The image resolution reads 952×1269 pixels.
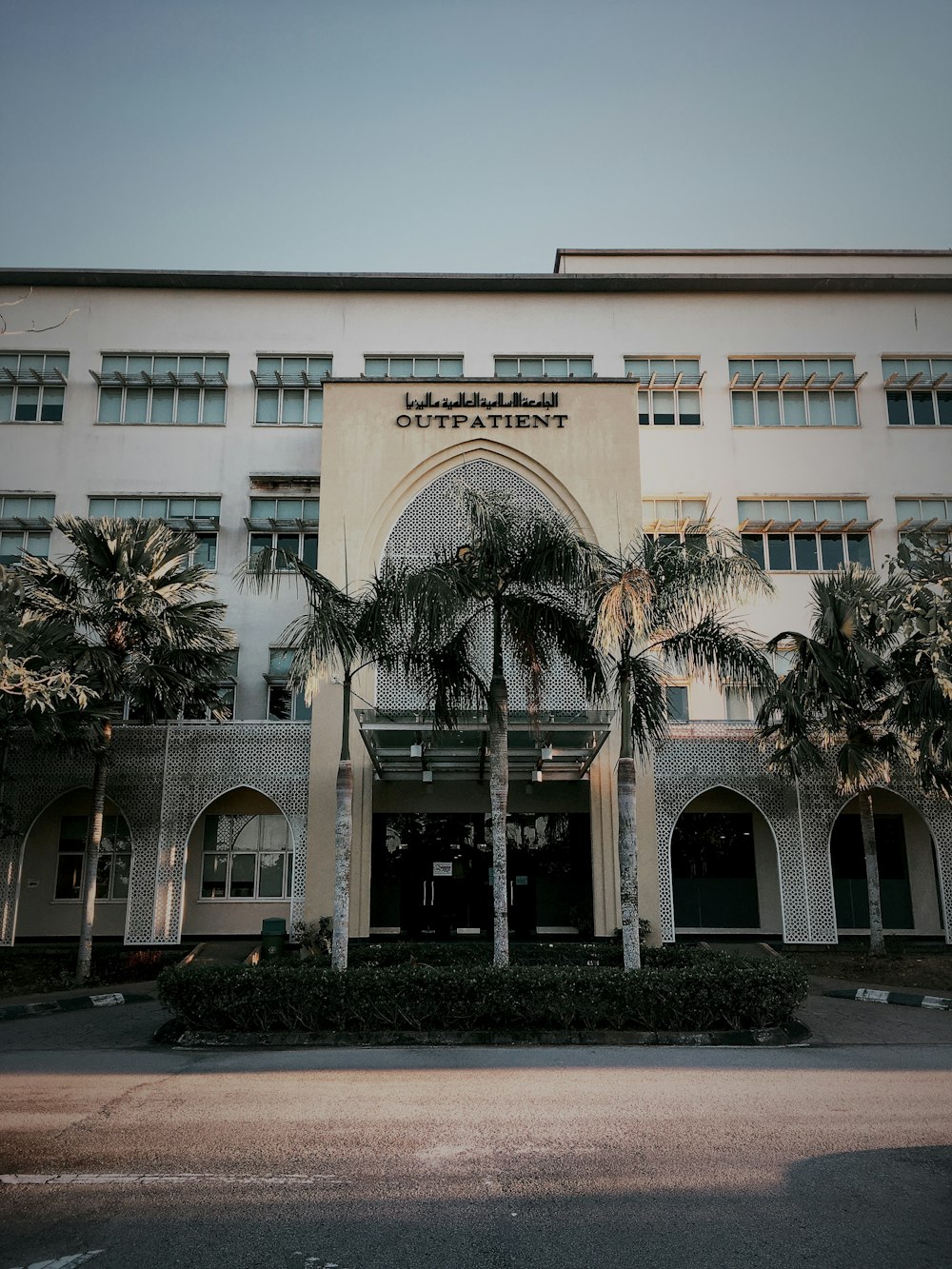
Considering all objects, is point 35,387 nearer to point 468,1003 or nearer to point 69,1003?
point 69,1003

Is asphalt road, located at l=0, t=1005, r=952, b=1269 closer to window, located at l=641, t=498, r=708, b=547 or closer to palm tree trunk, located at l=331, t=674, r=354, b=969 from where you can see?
palm tree trunk, located at l=331, t=674, r=354, b=969

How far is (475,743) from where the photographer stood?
59.7 feet

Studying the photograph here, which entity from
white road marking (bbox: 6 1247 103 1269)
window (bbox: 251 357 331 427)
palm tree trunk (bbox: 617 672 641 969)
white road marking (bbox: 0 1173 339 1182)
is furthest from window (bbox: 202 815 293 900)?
white road marking (bbox: 6 1247 103 1269)

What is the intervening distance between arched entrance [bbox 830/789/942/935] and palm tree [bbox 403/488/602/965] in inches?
419

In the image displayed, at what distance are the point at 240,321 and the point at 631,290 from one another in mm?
9805

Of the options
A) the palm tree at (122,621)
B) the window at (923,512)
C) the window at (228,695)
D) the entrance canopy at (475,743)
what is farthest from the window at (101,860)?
the window at (923,512)

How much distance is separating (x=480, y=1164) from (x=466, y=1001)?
5504 millimetres

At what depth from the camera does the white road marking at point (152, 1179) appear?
6055 millimetres

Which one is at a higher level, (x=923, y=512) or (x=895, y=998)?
(x=923, y=512)

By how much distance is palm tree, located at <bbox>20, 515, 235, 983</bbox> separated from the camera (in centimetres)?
1720

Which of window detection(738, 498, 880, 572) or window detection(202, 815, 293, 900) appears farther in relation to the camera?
window detection(738, 498, 880, 572)

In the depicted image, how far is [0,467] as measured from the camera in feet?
77.9

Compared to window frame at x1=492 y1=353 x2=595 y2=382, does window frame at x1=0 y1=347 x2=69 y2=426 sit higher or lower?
lower

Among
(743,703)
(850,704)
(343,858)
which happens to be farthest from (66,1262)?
(743,703)
